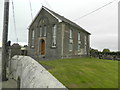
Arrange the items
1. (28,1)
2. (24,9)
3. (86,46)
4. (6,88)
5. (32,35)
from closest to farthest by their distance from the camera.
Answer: (6,88), (28,1), (24,9), (32,35), (86,46)

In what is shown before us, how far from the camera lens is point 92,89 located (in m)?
4.50

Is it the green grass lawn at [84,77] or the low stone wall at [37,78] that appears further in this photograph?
the green grass lawn at [84,77]

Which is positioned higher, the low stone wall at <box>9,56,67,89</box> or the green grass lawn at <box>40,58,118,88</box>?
the low stone wall at <box>9,56,67,89</box>

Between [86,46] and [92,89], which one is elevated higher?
[86,46]

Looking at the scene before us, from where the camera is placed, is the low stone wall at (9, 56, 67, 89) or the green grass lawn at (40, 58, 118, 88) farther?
the green grass lawn at (40, 58, 118, 88)

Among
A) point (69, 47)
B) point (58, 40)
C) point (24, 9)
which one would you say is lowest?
point (69, 47)

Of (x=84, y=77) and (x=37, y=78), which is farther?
(x=84, y=77)

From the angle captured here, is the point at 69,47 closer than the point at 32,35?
Yes

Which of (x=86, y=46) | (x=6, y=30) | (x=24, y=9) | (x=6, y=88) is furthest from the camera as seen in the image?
(x=86, y=46)

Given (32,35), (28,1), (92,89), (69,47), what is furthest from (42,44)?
(92,89)

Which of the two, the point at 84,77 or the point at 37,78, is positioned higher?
the point at 37,78

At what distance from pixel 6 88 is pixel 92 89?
452 centimetres

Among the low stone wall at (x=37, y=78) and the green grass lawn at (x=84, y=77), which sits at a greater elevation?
the low stone wall at (x=37, y=78)

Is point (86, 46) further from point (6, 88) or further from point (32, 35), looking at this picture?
point (6, 88)
